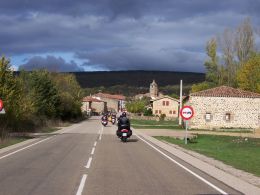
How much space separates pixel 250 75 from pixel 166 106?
67.3m

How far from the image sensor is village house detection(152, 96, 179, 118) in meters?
144

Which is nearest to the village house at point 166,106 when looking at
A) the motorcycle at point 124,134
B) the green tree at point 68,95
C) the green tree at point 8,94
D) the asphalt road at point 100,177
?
the green tree at point 68,95

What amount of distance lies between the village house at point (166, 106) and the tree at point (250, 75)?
6339cm

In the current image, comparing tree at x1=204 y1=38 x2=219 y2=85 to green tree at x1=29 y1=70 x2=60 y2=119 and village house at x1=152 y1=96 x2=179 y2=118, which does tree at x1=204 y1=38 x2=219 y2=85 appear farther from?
village house at x1=152 y1=96 x2=179 y2=118

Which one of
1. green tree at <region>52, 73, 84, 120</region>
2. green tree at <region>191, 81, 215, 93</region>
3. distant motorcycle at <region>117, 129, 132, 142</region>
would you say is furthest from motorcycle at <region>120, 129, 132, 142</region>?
green tree at <region>191, 81, 215, 93</region>

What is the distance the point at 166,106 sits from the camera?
14512cm

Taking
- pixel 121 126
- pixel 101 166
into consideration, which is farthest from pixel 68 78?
pixel 101 166

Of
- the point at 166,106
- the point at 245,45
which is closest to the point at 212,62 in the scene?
the point at 245,45

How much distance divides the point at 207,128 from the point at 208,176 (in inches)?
2004

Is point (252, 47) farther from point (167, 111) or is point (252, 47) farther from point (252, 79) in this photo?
point (167, 111)

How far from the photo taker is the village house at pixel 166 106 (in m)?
144

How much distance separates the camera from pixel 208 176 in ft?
50.4

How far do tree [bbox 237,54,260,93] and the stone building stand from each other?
11.5 m

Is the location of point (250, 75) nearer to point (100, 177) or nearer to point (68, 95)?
point (68, 95)
